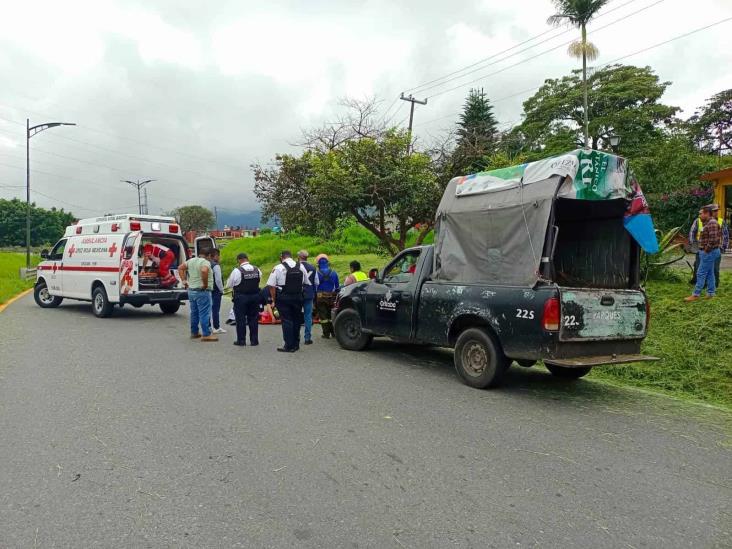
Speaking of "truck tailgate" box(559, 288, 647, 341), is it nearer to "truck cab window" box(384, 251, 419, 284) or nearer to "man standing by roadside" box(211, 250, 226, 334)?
"truck cab window" box(384, 251, 419, 284)

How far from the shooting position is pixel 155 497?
12.1 ft

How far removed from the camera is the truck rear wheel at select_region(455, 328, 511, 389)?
21.5ft

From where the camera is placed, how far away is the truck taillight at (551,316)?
5.94 metres

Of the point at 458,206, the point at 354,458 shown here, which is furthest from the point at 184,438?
the point at 458,206

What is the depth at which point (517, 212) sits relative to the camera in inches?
266

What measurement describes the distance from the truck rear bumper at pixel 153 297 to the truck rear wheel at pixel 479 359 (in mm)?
8032

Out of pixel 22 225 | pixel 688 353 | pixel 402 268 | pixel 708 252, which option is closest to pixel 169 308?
pixel 402 268

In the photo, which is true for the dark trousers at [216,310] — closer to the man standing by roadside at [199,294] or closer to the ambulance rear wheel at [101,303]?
the man standing by roadside at [199,294]

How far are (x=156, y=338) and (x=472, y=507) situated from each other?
816 cm

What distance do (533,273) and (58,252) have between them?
13.1 meters

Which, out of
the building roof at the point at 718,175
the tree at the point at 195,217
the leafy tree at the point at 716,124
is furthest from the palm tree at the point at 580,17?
the tree at the point at 195,217

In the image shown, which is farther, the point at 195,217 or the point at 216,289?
the point at 195,217

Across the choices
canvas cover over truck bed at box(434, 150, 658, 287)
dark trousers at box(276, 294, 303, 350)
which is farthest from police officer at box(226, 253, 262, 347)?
canvas cover over truck bed at box(434, 150, 658, 287)

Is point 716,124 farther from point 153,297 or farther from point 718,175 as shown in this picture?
point 153,297
